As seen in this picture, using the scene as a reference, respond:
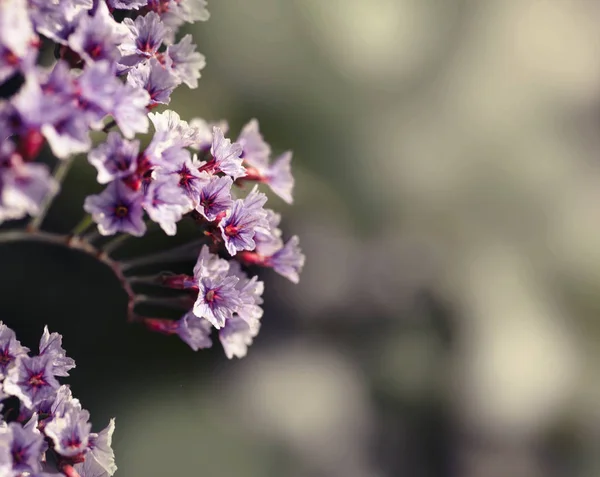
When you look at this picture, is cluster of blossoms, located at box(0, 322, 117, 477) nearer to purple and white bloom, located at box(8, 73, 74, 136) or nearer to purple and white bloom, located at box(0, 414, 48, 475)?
purple and white bloom, located at box(0, 414, 48, 475)

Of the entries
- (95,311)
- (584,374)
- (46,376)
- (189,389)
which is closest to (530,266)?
(584,374)

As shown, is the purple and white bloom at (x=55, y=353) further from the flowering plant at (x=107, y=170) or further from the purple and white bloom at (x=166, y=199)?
the purple and white bloom at (x=166, y=199)

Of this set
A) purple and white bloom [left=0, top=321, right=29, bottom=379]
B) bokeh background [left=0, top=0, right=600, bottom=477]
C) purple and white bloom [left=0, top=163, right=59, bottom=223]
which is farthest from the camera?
bokeh background [left=0, top=0, right=600, bottom=477]

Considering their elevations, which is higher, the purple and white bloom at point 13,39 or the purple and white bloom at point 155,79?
the purple and white bloom at point 13,39

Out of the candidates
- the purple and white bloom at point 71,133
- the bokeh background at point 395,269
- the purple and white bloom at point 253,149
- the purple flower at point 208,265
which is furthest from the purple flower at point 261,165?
the bokeh background at point 395,269

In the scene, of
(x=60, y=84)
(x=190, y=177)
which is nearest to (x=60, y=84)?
(x=60, y=84)

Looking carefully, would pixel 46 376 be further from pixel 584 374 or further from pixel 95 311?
pixel 584 374

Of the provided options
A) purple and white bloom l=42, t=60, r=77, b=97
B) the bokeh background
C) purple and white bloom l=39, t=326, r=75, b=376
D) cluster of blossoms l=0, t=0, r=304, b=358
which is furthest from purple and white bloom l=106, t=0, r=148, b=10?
the bokeh background
